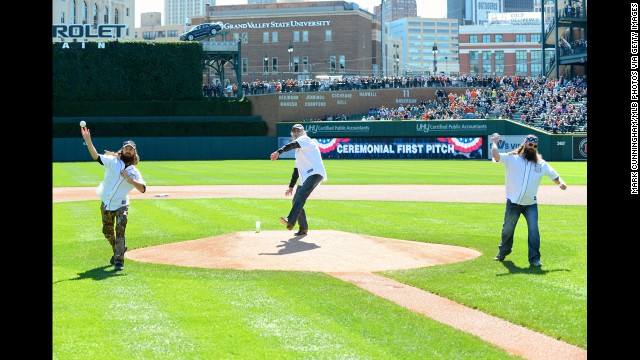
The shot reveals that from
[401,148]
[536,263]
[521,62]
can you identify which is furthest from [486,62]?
[536,263]

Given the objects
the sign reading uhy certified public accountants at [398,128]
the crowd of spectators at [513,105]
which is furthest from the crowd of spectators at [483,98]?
the sign reading uhy certified public accountants at [398,128]

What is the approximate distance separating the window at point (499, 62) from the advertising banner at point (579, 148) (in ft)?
356

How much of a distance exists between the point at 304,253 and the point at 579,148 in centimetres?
4592

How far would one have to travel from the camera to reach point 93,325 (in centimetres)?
845

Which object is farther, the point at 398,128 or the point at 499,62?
the point at 499,62

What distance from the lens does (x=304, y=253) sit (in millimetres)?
13758

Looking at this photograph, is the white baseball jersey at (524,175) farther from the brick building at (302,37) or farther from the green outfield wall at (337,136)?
the brick building at (302,37)

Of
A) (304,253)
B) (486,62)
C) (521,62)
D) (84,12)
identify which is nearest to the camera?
(304,253)

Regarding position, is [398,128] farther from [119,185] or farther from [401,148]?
[119,185]

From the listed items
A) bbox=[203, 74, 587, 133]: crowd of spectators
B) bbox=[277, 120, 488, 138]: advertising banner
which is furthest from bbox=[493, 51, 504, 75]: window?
bbox=[277, 120, 488, 138]: advertising banner

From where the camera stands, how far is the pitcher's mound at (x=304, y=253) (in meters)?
12.7

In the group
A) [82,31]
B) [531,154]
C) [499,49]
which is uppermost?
[499,49]
